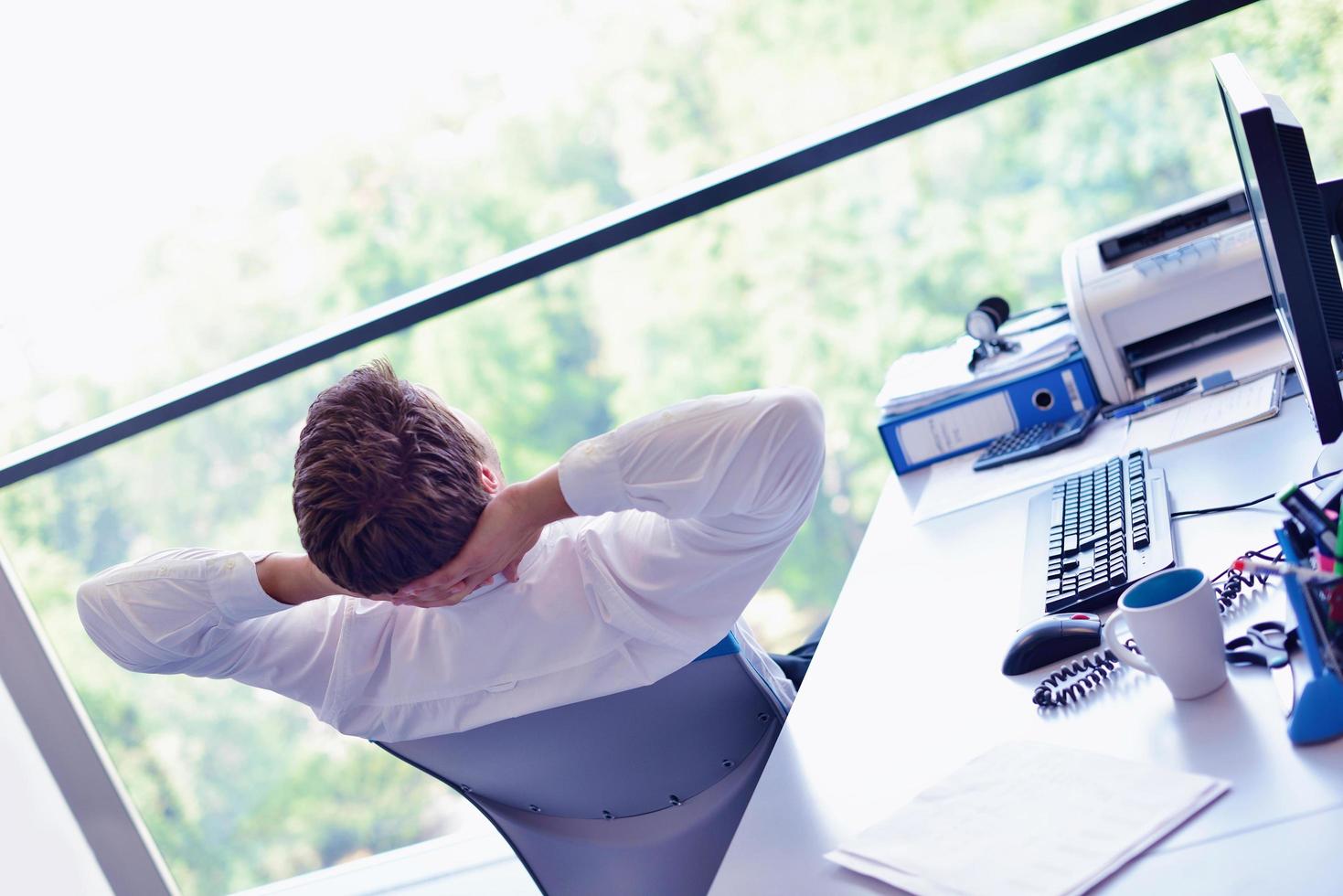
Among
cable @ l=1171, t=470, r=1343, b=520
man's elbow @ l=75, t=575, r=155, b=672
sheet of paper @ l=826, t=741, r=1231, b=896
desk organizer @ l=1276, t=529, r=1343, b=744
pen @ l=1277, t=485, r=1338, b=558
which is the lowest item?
cable @ l=1171, t=470, r=1343, b=520

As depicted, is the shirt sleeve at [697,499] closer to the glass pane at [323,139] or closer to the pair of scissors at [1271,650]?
the pair of scissors at [1271,650]

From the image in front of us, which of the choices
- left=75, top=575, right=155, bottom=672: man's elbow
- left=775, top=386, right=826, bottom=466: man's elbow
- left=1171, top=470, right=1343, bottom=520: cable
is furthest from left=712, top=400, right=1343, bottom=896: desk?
left=75, top=575, right=155, bottom=672: man's elbow

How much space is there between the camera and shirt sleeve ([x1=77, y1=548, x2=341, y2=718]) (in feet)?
4.10

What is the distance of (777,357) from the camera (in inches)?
434

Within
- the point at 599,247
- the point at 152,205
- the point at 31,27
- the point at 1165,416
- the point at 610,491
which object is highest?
the point at 31,27

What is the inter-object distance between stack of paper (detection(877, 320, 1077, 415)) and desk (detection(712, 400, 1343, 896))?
31cm

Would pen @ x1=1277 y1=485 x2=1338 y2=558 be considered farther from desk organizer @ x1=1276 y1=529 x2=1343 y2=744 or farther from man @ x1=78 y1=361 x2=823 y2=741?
man @ x1=78 y1=361 x2=823 y2=741

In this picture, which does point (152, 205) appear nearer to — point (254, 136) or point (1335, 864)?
point (254, 136)

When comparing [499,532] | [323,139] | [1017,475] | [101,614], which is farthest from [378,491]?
[323,139]

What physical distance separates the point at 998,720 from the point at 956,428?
2.89 feet

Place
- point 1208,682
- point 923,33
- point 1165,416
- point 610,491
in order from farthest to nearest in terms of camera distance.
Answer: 1. point 923,33
2. point 1165,416
3. point 610,491
4. point 1208,682

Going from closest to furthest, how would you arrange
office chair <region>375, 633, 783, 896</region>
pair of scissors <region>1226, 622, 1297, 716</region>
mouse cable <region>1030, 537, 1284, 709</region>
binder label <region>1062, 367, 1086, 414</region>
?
1. pair of scissors <region>1226, 622, 1297, 716</region>
2. mouse cable <region>1030, 537, 1284, 709</region>
3. office chair <region>375, 633, 783, 896</region>
4. binder label <region>1062, 367, 1086, 414</region>

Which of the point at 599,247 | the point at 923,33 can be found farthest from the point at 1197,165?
the point at 599,247

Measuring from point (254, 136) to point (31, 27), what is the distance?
213cm
